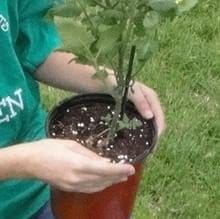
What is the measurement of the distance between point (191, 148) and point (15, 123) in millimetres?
919

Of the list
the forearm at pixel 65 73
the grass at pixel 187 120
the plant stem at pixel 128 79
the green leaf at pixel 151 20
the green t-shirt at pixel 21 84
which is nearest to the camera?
the green leaf at pixel 151 20

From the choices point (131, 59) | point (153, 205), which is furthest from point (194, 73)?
point (131, 59)

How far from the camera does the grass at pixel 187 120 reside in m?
2.26

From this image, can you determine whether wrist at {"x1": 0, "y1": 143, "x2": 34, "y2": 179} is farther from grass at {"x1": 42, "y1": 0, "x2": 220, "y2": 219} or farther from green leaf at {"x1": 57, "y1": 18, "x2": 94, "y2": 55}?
grass at {"x1": 42, "y1": 0, "x2": 220, "y2": 219}

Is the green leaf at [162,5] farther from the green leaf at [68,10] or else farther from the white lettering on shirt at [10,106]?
the white lettering on shirt at [10,106]

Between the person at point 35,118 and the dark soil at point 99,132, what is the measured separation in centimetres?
4

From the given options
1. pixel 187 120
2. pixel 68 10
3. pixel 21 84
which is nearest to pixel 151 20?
pixel 68 10

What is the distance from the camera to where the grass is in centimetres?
226

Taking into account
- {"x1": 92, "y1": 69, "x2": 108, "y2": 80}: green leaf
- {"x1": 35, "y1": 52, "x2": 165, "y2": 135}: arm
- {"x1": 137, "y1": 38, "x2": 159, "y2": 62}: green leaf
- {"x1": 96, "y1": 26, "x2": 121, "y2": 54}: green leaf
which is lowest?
{"x1": 35, "y1": 52, "x2": 165, "y2": 135}: arm

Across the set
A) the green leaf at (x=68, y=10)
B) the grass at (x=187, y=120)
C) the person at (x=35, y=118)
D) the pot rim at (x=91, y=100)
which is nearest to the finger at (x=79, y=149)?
the person at (x=35, y=118)

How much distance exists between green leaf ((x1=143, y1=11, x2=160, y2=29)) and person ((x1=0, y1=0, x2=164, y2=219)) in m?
0.23

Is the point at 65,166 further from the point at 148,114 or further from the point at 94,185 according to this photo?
the point at 148,114

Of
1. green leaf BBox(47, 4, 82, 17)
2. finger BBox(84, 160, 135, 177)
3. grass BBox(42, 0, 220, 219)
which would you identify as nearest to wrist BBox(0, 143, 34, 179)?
finger BBox(84, 160, 135, 177)

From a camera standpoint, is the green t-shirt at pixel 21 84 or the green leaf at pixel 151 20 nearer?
the green leaf at pixel 151 20
